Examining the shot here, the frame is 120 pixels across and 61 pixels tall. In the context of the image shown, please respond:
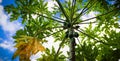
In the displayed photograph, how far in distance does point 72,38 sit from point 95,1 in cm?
150

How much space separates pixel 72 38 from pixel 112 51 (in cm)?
132

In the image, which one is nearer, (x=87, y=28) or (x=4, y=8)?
(x=4, y=8)

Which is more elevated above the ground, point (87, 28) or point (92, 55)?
point (87, 28)

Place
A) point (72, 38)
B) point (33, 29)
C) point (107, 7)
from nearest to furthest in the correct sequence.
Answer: point (72, 38) → point (107, 7) → point (33, 29)

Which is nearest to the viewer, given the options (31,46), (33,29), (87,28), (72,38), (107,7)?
(31,46)

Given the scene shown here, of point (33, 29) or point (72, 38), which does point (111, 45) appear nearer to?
point (72, 38)

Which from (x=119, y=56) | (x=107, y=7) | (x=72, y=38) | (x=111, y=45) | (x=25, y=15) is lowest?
(x=119, y=56)

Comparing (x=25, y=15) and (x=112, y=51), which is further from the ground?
(x=25, y=15)

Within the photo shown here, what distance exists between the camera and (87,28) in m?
7.12

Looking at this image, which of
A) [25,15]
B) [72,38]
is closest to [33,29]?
[25,15]

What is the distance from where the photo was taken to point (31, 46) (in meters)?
4.34

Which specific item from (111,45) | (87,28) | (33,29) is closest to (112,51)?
(111,45)

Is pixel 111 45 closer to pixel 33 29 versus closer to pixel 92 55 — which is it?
pixel 92 55

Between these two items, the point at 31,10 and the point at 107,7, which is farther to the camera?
the point at 31,10
